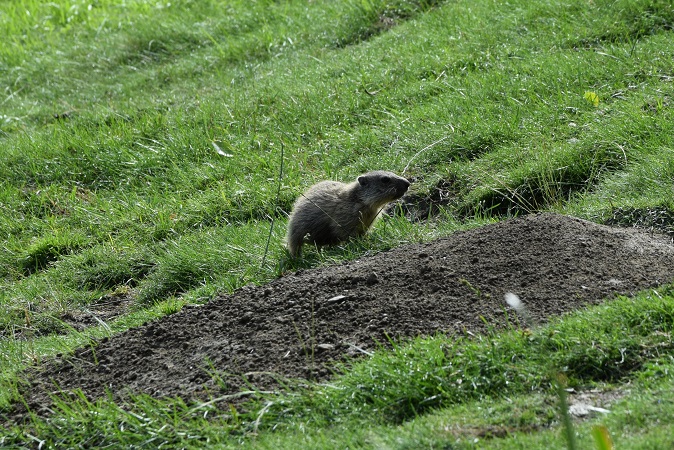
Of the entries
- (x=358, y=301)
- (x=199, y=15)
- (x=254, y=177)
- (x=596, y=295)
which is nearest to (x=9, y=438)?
(x=358, y=301)

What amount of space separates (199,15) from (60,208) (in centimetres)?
493

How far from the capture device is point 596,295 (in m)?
4.91

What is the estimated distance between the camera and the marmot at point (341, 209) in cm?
704

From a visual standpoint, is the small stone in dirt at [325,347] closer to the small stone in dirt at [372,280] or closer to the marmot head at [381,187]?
the small stone in dirt at [372,280]

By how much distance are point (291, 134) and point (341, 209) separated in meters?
2.26

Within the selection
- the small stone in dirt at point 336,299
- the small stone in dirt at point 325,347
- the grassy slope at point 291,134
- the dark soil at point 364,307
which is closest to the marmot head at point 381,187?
the grassy slope at point 291,134

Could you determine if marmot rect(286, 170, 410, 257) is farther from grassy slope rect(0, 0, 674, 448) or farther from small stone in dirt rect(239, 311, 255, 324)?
small stone in dirt rect(239, 311, 255, 324)

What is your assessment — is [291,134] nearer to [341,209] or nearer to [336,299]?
[341,209]

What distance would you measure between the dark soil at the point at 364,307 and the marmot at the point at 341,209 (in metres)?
1.18

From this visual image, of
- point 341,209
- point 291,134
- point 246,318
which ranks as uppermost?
point 246,318

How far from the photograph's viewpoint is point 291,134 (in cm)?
919

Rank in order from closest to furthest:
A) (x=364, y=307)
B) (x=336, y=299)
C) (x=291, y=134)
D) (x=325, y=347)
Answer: (x=325, y=347) < (x=364, y=307) < (x=336, y=299) < (x=291, y=134)

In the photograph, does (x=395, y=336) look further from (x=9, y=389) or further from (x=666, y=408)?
(x=9, y=389)

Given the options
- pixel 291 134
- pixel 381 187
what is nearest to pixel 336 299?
pixel 381 187
